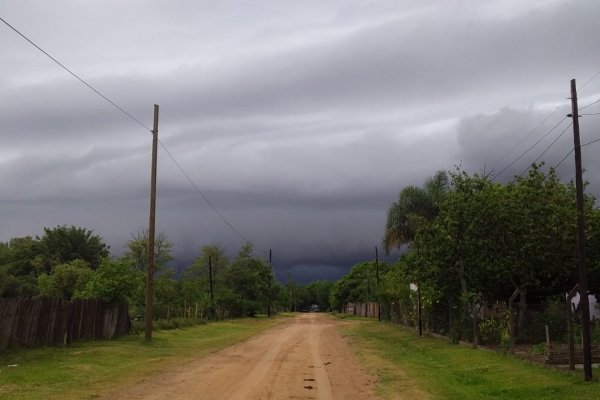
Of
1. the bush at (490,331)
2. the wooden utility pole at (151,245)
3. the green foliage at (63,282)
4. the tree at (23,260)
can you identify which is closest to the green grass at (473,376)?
the bush at (490,331)

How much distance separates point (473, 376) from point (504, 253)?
351 inches

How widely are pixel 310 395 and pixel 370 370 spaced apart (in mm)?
5776

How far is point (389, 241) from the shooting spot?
4591 centimetres

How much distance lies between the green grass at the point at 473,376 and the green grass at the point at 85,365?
6565 millimetres

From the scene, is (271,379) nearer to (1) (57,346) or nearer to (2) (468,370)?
(2) (468,370)

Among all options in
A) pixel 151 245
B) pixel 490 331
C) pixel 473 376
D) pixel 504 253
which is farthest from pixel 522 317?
pixel 151 245

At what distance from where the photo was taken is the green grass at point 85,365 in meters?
14.6

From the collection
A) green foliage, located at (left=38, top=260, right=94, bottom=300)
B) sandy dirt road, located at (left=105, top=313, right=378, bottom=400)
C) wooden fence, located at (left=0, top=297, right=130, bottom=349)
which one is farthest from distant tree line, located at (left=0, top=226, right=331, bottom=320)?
sandy dirt road, located at (left=105, top=313, right=378, bottom=400)

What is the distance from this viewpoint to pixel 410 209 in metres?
43.8

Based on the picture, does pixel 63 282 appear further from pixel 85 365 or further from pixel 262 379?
pixel 262 379

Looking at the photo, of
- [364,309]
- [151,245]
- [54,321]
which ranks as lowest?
[364,309]

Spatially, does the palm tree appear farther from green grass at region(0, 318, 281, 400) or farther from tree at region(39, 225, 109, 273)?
tree at region(39, 225, 109, 273)

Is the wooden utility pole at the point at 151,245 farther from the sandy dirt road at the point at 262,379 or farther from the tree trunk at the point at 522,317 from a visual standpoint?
the tree trunk at the point at 522,317

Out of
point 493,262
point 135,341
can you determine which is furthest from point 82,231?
point 493,262
